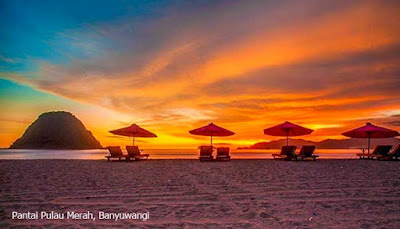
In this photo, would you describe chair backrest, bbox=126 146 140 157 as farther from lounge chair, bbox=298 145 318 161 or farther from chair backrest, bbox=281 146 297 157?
lounge chair, bbox=298 145 318 161

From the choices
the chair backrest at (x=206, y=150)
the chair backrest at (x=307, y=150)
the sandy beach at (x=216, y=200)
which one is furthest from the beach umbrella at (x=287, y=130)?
the sandy beach at (x=216, y=200)

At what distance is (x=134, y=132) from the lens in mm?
18484

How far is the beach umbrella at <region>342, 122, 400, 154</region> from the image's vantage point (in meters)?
19.2

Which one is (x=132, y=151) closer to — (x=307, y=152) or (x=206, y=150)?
(x=206, y=150)

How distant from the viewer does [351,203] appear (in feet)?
20.4

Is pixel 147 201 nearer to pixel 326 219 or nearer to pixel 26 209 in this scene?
pixel 26 209

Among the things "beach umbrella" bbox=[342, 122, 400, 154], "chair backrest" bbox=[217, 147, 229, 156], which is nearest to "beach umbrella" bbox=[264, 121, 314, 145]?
"beach umbrella" bbox=[342, 122, 400, 154]

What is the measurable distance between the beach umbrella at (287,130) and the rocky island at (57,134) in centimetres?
15308

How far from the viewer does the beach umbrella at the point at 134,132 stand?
1838 centimetres

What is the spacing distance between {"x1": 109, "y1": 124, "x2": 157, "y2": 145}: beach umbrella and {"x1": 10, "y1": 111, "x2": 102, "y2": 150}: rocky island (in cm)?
14960

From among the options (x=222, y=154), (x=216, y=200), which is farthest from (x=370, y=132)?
(x=216, y=200)

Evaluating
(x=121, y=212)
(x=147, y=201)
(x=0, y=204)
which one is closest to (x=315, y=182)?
(x=147, y=201)

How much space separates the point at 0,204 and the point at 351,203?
6.85 metres

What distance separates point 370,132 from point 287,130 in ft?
17.0
